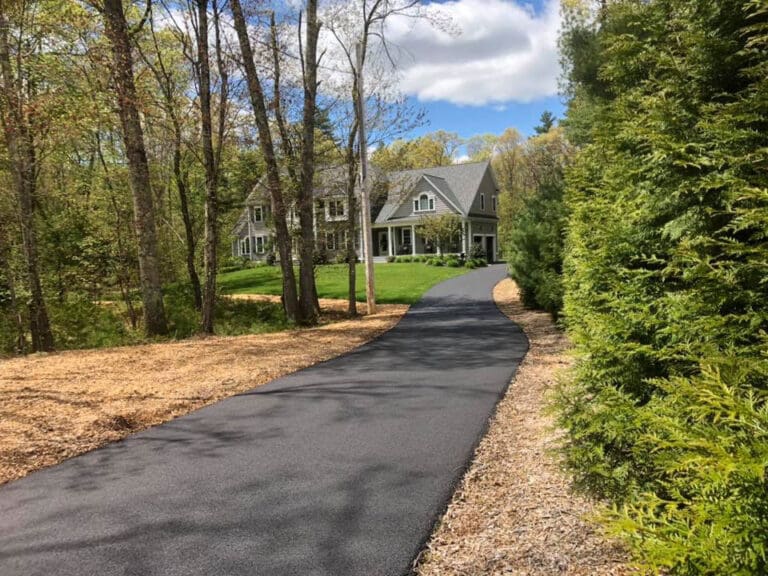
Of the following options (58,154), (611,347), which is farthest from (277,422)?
(58,154)

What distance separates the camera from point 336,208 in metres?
17.8

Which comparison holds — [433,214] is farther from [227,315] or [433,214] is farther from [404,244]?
[227,315]

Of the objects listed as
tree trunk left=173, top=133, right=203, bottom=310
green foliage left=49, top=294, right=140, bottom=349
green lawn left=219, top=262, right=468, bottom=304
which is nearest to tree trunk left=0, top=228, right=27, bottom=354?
green foliage left=49, top=294, right=140, bottom=349

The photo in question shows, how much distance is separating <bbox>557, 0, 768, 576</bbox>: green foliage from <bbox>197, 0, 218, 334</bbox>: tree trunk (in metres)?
10.1

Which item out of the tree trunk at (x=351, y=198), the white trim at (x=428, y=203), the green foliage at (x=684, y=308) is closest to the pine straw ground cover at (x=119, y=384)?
the green foliage at (x=684, y=308)

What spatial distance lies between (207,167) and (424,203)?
2711 centimetres

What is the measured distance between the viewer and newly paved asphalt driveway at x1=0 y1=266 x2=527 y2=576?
2.98m

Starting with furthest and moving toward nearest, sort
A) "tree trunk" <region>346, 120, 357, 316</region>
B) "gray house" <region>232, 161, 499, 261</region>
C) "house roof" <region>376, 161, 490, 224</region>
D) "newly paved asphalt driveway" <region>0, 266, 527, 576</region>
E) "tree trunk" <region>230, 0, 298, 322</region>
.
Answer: "house roof" <region>376, 161, 490, 224</region>, "gray house" <region>232, 161, 499, 261</region>, "tree trunk" <region>346, 120, 357, 316</region>, "tree trunk" <region>230, 0, 298, 322</region>, "newly paved asphalt driveway" <region>0, 266, 527, 576</region>

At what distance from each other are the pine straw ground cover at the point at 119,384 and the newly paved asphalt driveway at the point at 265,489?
0.39 meters

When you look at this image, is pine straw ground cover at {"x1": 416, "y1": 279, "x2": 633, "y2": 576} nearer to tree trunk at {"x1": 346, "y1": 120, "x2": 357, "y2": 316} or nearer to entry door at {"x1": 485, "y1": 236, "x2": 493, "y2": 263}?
tree trunk at {"x1": 346, "y1": 120, "x2": 357, "y2": 316}

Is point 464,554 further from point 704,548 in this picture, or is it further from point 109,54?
point 109,54

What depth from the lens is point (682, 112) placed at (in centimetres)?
320

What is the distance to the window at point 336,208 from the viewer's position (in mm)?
17562

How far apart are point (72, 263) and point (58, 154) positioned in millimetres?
4235
